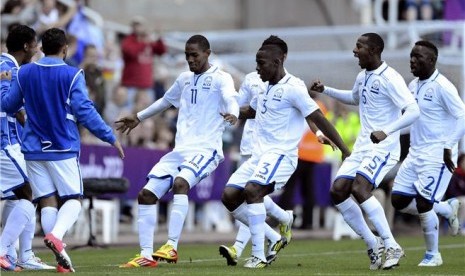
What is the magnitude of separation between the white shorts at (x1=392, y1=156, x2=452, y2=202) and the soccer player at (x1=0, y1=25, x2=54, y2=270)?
4.08 m

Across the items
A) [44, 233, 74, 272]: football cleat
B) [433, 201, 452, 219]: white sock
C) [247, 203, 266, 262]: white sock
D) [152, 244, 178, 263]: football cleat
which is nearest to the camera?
[44, 233, 74, 272]: football cleat

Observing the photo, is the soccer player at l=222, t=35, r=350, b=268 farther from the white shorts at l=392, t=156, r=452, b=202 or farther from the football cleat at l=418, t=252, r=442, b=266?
the football cleat at l=418, t=252, r=442, b=266

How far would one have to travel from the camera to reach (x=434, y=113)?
53.7 feet

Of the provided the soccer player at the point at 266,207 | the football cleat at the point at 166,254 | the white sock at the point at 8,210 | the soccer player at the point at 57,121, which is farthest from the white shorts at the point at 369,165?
the white sock at the point at 8,210

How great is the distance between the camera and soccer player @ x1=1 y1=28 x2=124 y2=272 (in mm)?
14305

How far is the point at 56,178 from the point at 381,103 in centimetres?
357

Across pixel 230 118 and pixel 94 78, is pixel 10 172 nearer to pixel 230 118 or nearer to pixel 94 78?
pixel 230 118

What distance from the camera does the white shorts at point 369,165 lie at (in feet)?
50.3

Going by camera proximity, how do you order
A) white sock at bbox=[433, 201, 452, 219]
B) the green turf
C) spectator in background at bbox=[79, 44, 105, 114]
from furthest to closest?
spectator in background at bbox=[79, 44, 105, 114]
white sock at bbox=[433, 201, 452, 219]
the green turf

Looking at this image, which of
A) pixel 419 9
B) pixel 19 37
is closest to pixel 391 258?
pixel 19 37

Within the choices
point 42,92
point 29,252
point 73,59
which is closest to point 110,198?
point 73,59

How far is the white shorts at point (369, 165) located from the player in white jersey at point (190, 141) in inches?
54.0

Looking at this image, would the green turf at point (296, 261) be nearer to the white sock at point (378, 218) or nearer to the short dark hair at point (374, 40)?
the white sock at point (378, 218)

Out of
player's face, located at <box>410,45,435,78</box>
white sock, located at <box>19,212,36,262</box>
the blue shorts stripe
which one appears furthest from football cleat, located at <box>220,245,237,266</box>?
player's face, located at <box>410,45,435,78</box>
